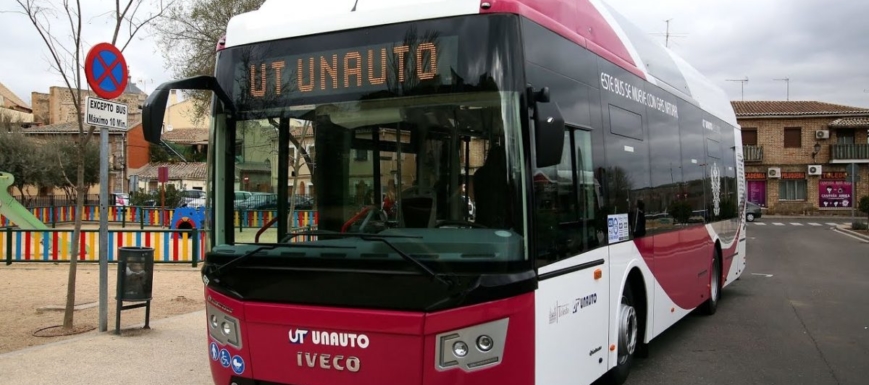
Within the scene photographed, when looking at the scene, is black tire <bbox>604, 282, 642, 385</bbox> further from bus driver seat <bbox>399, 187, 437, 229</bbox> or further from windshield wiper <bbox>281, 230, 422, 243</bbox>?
windshield wiper <bbox>281, 230, 422, 243</bbox>

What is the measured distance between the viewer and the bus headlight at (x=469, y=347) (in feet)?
11.8

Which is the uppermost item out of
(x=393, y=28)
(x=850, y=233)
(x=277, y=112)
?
(x=393, y=28)

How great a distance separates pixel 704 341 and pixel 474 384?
5137 mm

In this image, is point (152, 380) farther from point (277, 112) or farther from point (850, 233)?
point (850, 233)

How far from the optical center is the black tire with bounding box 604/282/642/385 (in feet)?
18.1

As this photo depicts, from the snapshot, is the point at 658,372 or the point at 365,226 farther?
the point at 658,372

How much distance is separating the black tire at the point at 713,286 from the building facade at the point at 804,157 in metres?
45.1

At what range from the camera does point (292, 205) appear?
4.40m

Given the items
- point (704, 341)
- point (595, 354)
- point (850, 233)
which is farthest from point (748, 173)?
point (595, 354)

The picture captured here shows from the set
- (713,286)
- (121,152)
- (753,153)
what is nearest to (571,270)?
(713,286)

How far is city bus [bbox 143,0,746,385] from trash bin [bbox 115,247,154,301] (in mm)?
3567

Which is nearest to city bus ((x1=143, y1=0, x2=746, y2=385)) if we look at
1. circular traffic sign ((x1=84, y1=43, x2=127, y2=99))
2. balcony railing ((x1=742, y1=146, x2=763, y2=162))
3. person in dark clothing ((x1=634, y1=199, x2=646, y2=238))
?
person in dark clothing ((x1=634, y1=199, x2=646, y2=238))

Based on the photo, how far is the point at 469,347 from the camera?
3.60m

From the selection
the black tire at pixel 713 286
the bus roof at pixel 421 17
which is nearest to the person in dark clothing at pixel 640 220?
the bus roof at pixel 421 17
